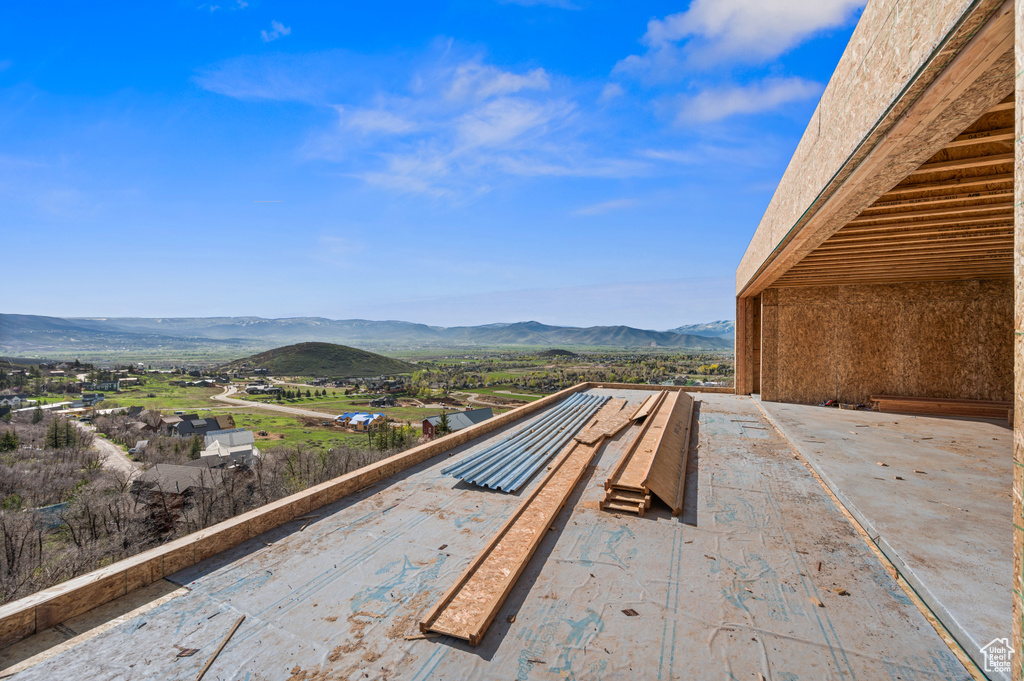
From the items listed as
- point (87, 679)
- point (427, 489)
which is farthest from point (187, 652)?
point (427, 489)

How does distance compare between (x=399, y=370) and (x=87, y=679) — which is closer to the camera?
(x=87, y=679)

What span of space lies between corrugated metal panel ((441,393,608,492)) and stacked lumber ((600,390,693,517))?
4.79 feet

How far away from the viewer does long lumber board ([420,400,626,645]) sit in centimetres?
338

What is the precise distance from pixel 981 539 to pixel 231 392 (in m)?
121

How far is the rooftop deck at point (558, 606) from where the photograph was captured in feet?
10.0

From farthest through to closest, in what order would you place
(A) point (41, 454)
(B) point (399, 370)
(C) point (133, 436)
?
(B) point (399, 370) < (C) point (133, 436) < (A) point (41, 454)

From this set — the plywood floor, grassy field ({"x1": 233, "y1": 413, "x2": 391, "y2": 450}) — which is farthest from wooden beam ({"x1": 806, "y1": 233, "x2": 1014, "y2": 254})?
grassy field ({"x1": 233, "y1": 413, "x2": 391, "y2": 450})

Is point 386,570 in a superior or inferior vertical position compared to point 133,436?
superior

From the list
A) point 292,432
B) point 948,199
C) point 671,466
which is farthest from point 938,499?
point 292,432

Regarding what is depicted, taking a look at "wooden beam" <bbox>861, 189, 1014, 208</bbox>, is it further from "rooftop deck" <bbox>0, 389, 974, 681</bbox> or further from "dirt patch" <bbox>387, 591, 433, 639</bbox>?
"dirt patch" <bbox>387, 591, 433, 639</bbox>

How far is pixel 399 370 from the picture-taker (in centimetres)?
14600

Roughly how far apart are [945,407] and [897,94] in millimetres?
12512

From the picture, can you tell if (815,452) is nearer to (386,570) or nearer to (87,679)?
(386,570)

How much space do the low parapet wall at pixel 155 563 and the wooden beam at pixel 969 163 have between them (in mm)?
8196
